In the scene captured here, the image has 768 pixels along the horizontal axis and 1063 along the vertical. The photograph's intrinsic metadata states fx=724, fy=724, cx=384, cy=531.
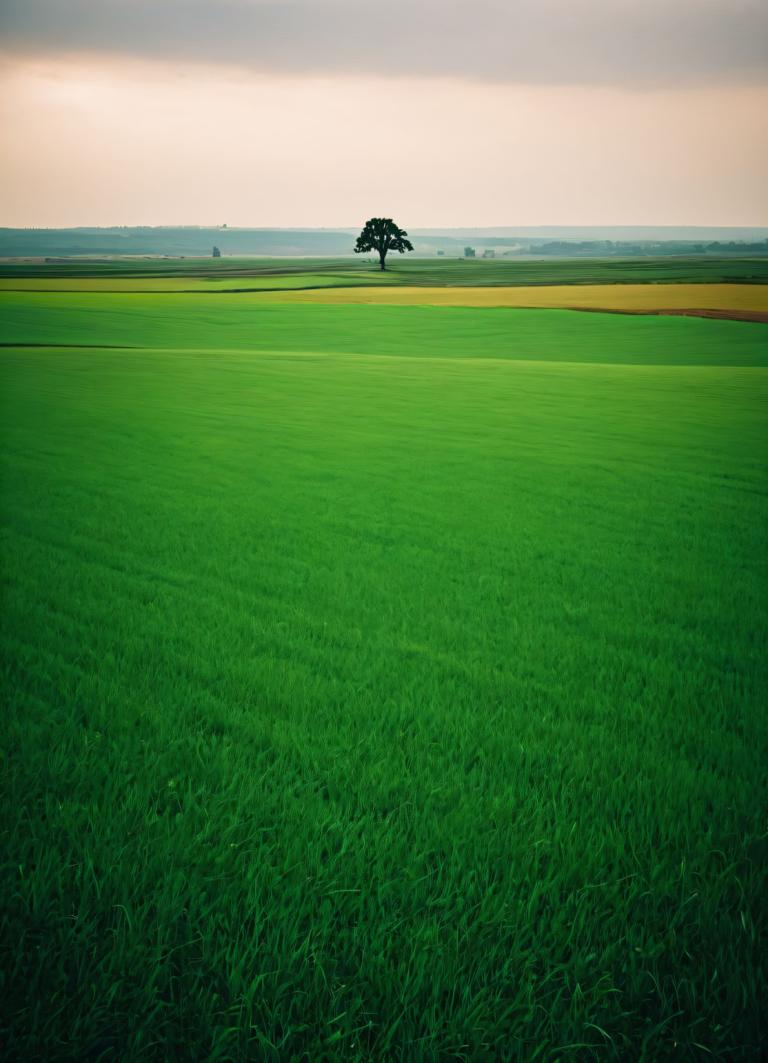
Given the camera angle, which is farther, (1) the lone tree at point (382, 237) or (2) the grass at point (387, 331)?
(1) the lone tree at point (382, 237)

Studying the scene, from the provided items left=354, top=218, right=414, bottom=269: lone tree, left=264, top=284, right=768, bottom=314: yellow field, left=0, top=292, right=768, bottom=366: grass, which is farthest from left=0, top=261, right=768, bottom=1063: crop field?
left=354, top=218, right=414, bottom=269: lone tree

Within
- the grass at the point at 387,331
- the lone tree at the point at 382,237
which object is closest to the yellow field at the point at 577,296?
the grass at the point at 387,331

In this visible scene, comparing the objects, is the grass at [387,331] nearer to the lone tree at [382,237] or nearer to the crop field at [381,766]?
the crop field at [381,766]

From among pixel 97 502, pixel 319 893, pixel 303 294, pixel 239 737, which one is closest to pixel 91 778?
pixel 239 737

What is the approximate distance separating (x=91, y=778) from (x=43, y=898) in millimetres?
903

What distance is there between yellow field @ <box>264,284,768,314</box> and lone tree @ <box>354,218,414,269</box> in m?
42.3

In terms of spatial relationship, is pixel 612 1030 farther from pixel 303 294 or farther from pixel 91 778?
pixel 303 294

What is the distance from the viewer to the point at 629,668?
546cm

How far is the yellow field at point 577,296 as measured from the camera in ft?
175

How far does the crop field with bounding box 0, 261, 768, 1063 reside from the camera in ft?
8.65

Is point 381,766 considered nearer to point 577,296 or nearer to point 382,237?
point 577,296

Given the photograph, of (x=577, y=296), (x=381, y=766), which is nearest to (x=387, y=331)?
(x=577, y=296)

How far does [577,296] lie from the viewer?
63.8 m

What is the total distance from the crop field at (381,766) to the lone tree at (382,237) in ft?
367
